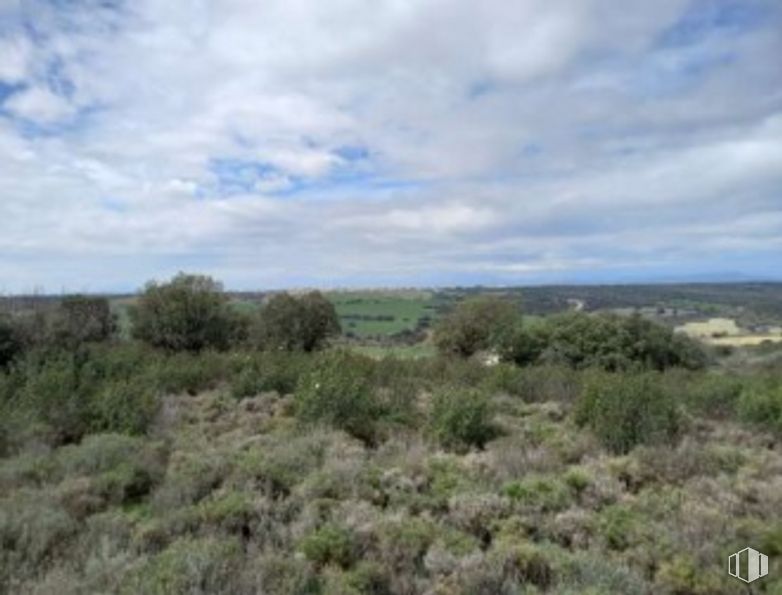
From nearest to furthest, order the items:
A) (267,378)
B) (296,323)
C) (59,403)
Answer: (59,403)
(267,378)
(296,323)

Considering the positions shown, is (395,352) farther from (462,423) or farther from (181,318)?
(462,423)

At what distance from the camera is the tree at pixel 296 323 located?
152ft

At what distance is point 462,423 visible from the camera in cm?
1243

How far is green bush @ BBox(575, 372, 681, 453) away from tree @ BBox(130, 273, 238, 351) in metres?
31.1

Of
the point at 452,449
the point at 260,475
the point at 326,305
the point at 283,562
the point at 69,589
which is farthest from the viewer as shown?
the point at 326,305

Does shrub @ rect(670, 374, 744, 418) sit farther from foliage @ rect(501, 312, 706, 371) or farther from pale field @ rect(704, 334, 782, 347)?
pale field @ rect(704, 334, 782, 347)

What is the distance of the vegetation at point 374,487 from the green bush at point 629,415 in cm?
4

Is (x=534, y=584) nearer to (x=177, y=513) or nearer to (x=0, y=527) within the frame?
(x=177, y=513)

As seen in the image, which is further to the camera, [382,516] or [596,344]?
[596,344]

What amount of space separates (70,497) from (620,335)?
36544 mm

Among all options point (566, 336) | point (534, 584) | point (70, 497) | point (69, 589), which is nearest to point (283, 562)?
point (69, 589)

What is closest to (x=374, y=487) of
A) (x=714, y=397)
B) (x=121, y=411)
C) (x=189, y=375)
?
(x=121, y=411)

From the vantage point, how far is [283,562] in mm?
6043

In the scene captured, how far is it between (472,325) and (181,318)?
56.4 feet
